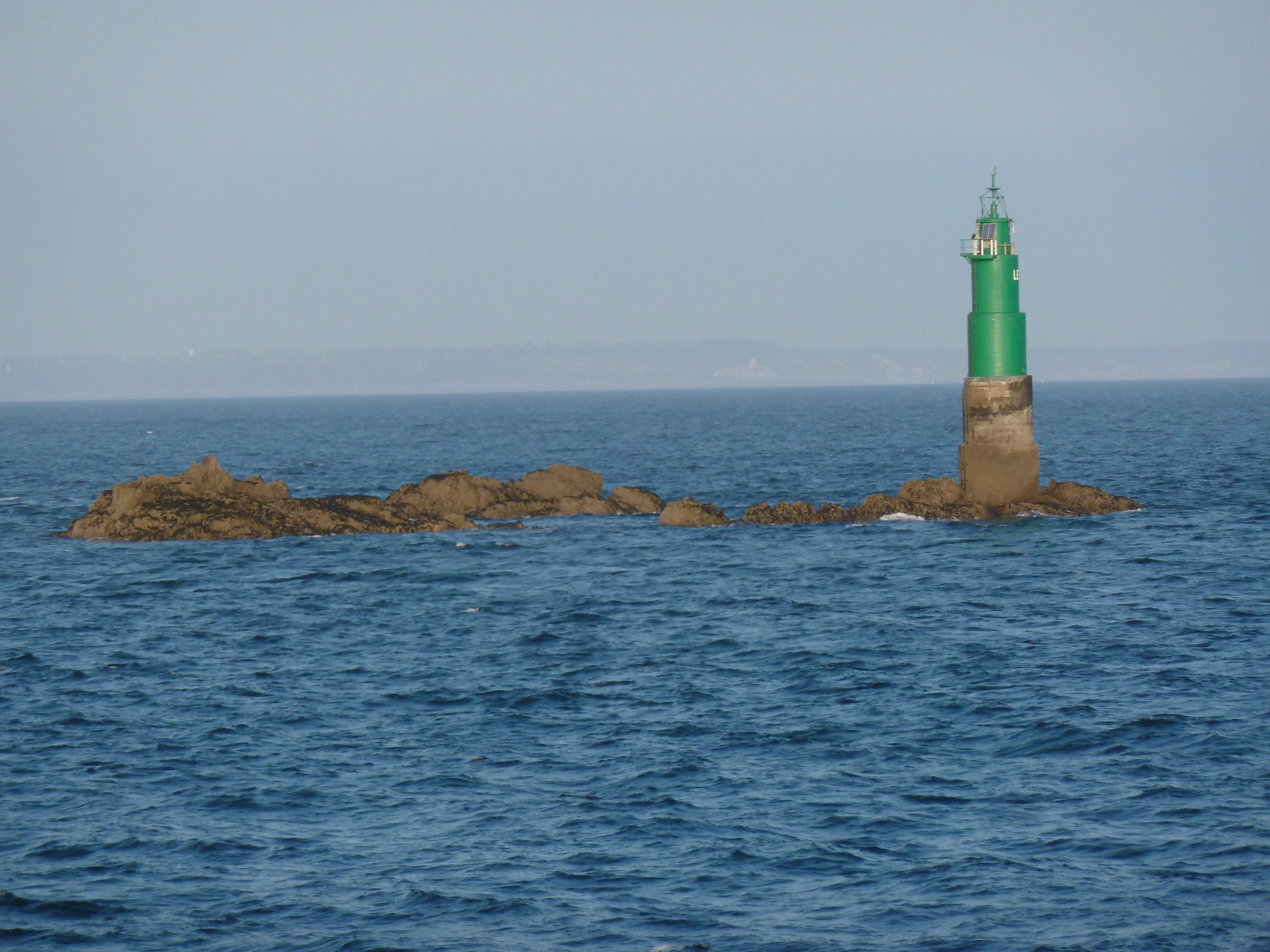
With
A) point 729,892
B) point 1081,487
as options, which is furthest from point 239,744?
point 1081,487

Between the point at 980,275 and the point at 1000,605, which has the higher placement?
the point at 980,275

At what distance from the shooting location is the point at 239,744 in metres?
24.1

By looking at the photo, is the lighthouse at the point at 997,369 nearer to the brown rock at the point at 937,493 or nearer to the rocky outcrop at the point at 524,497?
the brown rock at the point at 937,493

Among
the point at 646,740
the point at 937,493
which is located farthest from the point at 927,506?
the point at 646,740

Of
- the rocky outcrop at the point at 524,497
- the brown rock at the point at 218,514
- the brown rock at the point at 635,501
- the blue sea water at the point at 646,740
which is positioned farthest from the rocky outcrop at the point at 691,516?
the brown rock at the point at 218,514

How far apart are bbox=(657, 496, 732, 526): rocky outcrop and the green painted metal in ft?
33.2

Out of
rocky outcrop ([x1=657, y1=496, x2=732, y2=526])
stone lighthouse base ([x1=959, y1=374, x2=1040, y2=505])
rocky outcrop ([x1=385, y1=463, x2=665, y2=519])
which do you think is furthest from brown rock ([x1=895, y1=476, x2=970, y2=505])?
rocky outcrop ([x1=385, y1=463, x2=665, y2=519])

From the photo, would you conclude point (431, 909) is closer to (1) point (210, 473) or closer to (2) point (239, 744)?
(2) point (239, 744)

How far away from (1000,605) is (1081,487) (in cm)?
1727

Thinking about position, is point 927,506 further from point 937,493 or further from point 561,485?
point 561,485

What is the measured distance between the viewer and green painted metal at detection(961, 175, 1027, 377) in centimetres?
4722

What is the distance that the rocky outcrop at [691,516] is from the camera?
5075cm

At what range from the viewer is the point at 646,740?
945 inches

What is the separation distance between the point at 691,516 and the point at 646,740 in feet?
88.7
